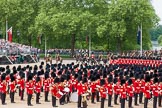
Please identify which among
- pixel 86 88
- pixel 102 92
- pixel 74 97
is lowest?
pixel 74 97

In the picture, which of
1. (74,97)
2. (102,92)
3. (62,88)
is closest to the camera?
(102,92)

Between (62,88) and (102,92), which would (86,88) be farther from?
(62,88)

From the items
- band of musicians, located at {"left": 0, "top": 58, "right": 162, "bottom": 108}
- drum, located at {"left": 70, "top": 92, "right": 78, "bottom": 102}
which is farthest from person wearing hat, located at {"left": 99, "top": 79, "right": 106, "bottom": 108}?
drum, located at {"left": 70, "top": 92, "right": 78, "bottom": 102}

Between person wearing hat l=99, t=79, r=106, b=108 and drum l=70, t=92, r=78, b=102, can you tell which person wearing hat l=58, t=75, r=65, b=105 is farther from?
person wearing hat l=99, t=79, r=106, b=108

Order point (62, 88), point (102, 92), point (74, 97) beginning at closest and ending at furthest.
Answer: point (102, 92) → point (62, 88) → point (74, 97)

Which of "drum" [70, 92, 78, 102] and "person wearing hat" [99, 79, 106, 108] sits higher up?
"person wearing hat" [99, 79, 106, 108]

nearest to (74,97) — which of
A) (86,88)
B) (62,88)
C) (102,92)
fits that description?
(62,88)

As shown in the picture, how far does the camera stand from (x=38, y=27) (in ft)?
198

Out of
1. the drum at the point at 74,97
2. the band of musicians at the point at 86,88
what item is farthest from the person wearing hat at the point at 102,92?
the drum at the point at 74,97

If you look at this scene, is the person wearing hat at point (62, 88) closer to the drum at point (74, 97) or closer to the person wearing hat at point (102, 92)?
the drum at point (74, 97)

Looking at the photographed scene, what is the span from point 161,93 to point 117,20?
37.2m

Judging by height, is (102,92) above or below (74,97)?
above

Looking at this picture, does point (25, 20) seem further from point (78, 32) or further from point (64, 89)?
point (64, 89)

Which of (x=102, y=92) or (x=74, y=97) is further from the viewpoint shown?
(x=74, y=97)
